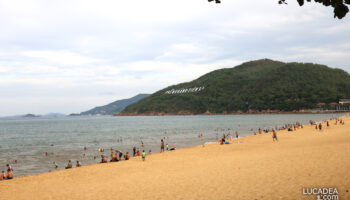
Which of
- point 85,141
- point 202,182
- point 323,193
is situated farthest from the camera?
point 85,141

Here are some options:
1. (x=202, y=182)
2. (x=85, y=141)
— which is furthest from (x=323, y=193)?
(x=85, y=141)

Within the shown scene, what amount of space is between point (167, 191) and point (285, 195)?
16.1ft

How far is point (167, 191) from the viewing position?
1190 centimetres

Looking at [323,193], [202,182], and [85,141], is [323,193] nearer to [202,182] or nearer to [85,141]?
[202,182]

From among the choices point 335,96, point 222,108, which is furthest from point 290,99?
point 222,108

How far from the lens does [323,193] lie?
9.07m

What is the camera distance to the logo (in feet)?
28.0

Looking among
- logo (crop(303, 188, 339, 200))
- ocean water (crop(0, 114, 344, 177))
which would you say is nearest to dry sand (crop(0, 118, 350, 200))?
logo (crop(303, 188, 339, 200))

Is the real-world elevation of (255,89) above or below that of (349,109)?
above

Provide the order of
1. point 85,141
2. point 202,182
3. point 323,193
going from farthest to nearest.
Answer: point 85,141 < point 202,182 < point 323,193

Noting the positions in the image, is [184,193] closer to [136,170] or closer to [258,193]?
[258,193]

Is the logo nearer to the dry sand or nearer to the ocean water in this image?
the dry sand

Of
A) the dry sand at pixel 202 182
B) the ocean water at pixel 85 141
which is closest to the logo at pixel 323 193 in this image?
the dry sand at pixel 202 182

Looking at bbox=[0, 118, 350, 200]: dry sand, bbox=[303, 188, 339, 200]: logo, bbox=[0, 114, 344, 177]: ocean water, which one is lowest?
bbox=[0, 114, 344, 177]: ocean water
